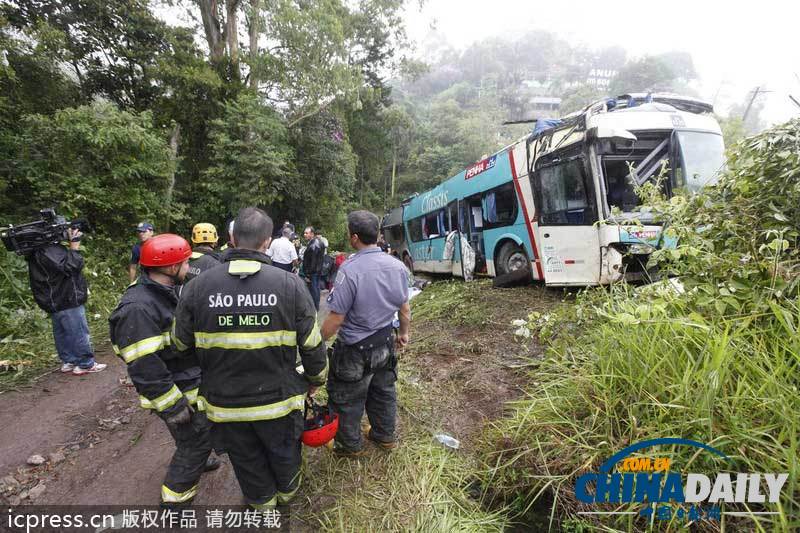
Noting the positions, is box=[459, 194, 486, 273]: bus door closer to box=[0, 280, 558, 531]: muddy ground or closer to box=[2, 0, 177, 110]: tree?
box=[0, 280, 558, 531]: muddy ground

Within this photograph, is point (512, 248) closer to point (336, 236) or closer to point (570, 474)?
point (570, 474)

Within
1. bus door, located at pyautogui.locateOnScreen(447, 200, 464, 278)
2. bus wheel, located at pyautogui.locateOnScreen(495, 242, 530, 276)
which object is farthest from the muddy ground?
bus door, located at pyautogui.locateOnScreen(447, 200, 464, 278)

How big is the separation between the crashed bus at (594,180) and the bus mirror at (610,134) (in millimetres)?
12

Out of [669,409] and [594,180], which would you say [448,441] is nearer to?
[669,409]

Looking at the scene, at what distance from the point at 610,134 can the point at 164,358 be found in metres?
4.98

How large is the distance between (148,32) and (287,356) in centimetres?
1288

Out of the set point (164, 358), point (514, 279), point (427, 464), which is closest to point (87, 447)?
point (164, 358)

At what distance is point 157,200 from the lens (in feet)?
25.4

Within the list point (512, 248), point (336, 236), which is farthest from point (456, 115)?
A: point (512, 248)

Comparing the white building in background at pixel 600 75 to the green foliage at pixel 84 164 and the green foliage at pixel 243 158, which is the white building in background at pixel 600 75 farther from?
the green foliage at pixel 84 164

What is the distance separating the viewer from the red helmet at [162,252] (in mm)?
1811

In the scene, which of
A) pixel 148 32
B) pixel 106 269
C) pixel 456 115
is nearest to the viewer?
pixel 106 269

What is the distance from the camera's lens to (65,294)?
346cm

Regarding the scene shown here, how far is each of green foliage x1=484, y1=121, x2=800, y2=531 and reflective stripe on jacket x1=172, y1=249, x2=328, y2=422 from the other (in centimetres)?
136
